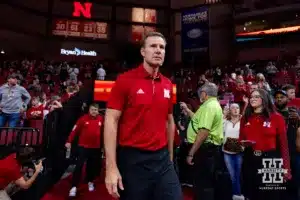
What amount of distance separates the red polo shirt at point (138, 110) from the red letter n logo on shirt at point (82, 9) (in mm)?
25153

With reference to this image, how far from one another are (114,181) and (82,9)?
25760 mm

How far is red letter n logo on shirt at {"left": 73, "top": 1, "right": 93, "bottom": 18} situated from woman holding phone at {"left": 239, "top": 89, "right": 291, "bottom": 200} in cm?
2420

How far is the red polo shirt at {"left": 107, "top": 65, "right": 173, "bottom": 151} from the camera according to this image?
238 cm

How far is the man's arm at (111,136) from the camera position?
7.52 ft

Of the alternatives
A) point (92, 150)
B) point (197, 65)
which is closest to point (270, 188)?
point (92, 150)

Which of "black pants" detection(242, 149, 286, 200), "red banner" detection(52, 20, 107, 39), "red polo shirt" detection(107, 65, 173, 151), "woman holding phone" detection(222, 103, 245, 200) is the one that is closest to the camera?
"red polo shirt" detection(107, 65, 173, 151)

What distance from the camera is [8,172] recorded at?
3670mm

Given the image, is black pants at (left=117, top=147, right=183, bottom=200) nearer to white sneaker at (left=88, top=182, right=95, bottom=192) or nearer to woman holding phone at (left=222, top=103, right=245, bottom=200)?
woman holding phone at (left=222, top=103, right=245, bottom=200)

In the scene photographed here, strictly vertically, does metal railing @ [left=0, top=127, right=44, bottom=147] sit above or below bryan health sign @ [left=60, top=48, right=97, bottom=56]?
below

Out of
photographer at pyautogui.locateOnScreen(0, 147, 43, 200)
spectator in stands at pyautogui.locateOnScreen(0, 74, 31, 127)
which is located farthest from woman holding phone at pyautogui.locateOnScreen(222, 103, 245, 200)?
spectator in stands at pyautogui.locateOnScreen(0, 74, 31, 127)

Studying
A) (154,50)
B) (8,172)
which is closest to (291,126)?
(154,50)

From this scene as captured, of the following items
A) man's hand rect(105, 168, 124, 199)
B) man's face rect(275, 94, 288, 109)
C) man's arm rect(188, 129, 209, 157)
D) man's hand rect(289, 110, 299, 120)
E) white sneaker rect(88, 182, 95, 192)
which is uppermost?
man's face rect(275, 94, 288, 109)

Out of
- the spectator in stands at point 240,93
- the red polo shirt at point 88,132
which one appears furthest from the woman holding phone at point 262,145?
the spectator in stands at point 240,93

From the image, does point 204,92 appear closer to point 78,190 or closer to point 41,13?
point 78,190
